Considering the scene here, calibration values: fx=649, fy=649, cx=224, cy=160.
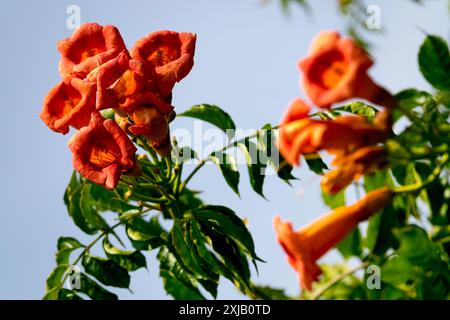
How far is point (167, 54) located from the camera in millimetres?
3594

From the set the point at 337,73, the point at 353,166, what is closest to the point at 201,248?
the point at 353,166

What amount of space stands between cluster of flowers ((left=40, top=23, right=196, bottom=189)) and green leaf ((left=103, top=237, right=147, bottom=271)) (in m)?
0.73

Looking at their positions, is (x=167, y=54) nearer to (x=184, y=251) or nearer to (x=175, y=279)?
(x=184, y=251)

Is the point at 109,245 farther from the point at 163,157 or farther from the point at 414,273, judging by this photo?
the point at 414,273

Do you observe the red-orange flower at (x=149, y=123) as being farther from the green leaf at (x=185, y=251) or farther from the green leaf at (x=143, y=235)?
the green leaf at (x=143, y=235)

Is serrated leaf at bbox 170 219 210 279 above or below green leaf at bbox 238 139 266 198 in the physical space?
below

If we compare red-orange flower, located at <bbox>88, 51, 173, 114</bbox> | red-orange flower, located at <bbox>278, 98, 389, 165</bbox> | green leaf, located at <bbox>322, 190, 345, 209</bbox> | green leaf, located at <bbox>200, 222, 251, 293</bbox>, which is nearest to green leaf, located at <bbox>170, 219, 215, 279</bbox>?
green leaf, located at <bbox>200, 222, 251, 293</bbox>

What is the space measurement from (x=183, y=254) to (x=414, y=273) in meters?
1.29

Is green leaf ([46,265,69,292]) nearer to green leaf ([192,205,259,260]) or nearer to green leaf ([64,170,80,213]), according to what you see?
green leaf ([64,170,80,213])

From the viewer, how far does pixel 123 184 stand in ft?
12.0

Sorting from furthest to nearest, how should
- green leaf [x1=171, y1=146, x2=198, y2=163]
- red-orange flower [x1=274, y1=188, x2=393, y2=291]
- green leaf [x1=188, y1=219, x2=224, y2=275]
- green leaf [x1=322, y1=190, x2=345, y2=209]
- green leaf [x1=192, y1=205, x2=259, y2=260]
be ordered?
green leaf [x1=322, y1=190, x2=345, y2=209] < green leaf [x1=171, y1=146, x2=198, y2=163] < green leaf [x1=188, y1=219, x2=224, y2=275] < green leaf [x1=192, y1=205, x2=259, y2=260] < red-orange flower [x1=274, y1=188, x2=393, y2=291]

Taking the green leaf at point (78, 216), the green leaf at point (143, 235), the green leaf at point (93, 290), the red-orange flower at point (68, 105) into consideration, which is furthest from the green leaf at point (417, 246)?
the green leaf at point (78, 216)

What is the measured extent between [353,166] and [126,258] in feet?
6.53

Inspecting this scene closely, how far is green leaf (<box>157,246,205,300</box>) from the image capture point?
3973 millimetres
